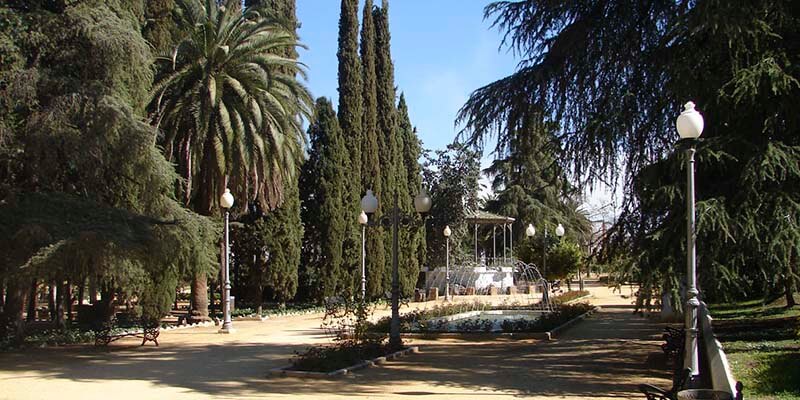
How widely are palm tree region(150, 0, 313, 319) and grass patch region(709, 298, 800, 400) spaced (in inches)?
541

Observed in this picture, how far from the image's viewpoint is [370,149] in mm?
36250

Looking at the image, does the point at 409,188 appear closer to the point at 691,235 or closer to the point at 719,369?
the point at 691,235

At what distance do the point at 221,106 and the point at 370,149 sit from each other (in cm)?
1460

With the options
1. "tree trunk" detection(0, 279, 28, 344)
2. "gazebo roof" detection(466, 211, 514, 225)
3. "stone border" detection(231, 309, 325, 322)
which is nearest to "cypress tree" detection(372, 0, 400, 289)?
"stone border" detection(231, 309, 325, 322)

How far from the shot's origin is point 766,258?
410 inches

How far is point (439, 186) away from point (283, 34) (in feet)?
85.8

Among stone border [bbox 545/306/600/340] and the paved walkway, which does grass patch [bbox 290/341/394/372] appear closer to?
the paved walkway

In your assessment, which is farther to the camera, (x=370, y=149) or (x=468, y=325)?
(x=370, y=149)

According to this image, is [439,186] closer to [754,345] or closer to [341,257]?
[341,257]

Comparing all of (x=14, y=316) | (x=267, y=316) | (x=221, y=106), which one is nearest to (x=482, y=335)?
(x=221, y=106)

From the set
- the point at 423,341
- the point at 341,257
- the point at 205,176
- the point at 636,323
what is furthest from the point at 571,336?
the point at 341,257

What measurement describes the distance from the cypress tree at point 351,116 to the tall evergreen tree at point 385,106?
361 cm

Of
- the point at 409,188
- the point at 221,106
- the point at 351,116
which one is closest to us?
the point at 221,106

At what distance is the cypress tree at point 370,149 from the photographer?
116 ft
